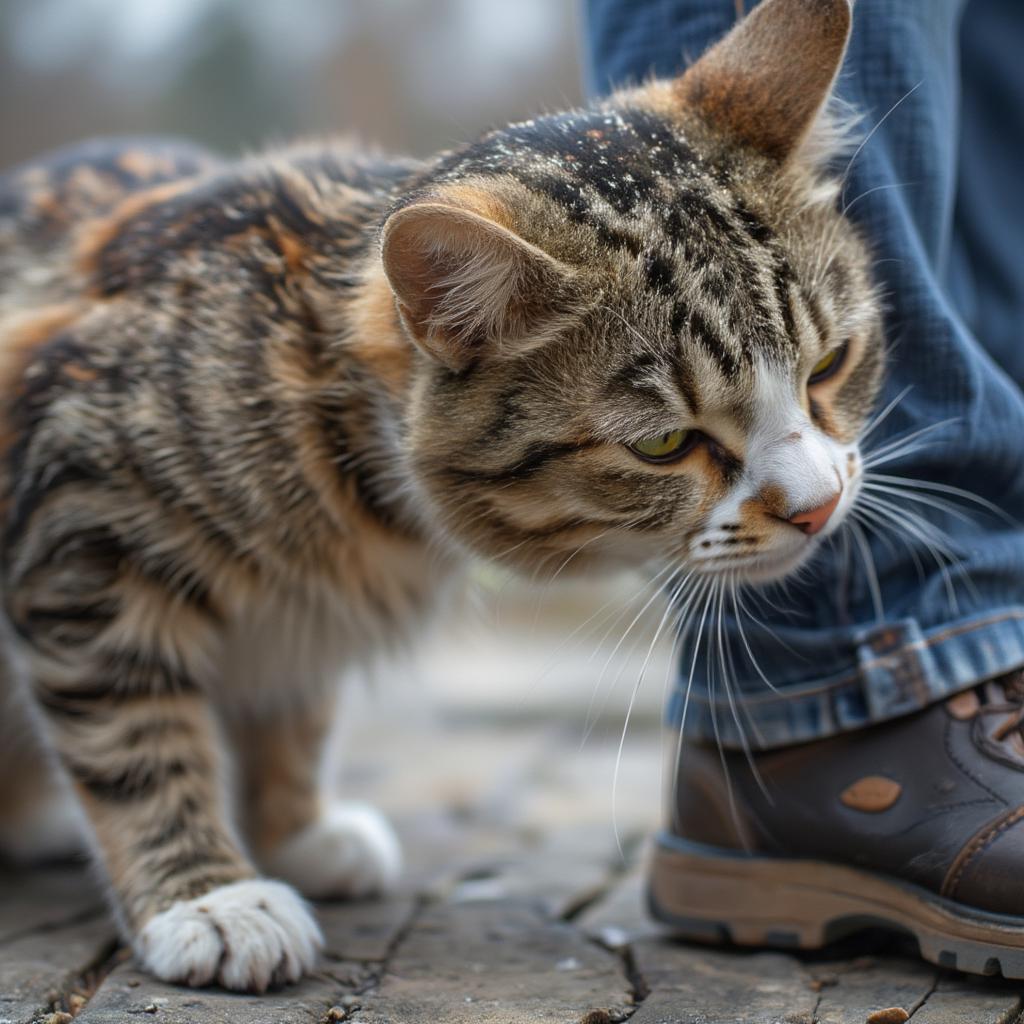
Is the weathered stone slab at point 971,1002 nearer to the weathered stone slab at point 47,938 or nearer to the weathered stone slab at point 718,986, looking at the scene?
the weathered stone slab at point 718,986

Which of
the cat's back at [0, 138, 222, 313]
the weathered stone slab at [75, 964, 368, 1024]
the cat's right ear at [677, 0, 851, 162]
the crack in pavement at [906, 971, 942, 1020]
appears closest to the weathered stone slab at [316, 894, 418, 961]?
the weathered stone slab at [75, 964, 368, 1024]

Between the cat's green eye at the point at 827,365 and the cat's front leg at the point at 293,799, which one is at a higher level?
the cat's green eye at the point at 827,365

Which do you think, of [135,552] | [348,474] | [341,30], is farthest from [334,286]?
[341,30]

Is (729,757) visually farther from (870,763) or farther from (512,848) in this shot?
(512,848)

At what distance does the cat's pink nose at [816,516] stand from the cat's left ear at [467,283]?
0.42 meters

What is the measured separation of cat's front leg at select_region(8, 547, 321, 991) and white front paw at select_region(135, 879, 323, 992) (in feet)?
0.09

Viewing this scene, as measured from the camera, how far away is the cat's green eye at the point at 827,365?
1728 mm

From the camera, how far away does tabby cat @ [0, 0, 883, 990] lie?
1.62 meters

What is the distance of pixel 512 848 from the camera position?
2500 millimetres

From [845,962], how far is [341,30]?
20.5ft

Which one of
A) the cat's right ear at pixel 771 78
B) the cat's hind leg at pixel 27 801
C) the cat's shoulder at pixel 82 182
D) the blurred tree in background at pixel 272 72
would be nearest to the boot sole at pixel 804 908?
the cat's right ear at pixel 771 78

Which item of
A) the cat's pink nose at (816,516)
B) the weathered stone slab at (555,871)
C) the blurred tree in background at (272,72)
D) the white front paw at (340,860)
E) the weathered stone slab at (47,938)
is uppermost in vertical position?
the blurred tree in background at (272,72)

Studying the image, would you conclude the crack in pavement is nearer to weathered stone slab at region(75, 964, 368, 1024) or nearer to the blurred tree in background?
weathered stone slab at region(75, 964, 368, 1024)

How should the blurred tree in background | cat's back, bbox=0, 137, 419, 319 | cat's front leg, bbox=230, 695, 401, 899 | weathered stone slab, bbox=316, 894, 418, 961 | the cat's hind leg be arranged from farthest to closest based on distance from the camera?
the blurred tree in background < the cat's hind leg < cat's front leg, bbox=230, 695, 401, 899 < cat's back, bbox=0, 137, 419, 319 < weathered stone slab, bbox=316, 894, 418, 961
